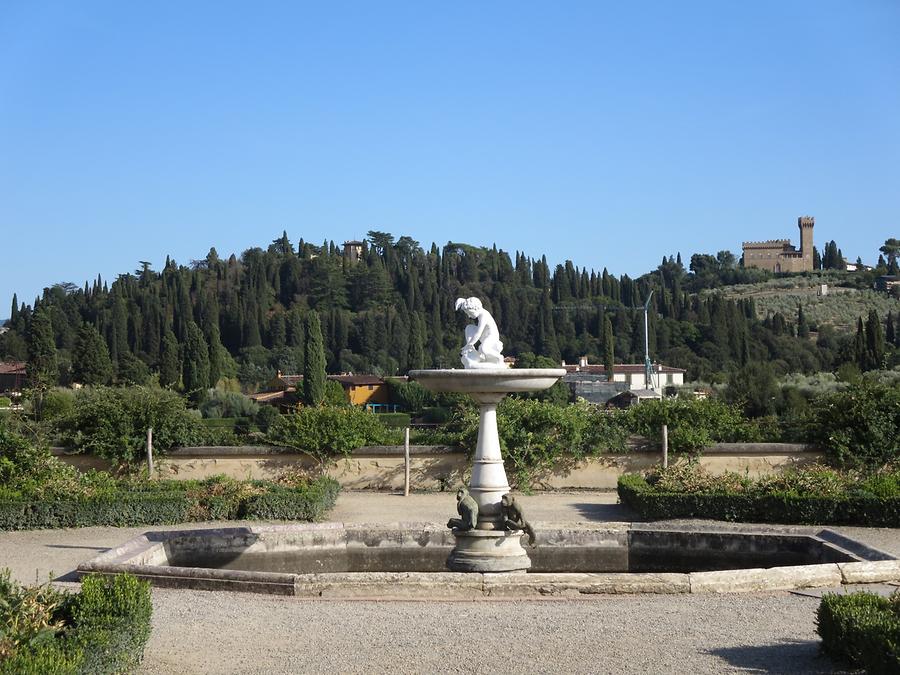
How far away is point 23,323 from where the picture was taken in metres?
107

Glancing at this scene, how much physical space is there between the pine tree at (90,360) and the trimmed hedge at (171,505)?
5876cm

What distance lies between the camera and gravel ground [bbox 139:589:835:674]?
696 cm

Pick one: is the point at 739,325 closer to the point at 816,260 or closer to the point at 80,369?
the point at 80,369

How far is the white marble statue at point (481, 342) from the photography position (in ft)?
34.5

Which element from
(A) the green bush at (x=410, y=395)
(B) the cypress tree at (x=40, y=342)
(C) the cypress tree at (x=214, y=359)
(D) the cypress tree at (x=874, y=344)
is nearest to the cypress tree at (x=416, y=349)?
(A) the green bush at (x=410, y=395)

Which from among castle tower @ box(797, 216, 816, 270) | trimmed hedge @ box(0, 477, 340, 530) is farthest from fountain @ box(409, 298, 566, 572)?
castle tower @ box(797, 216, 816, 270)

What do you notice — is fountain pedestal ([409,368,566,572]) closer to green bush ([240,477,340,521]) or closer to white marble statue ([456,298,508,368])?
white marble statue ([456,298,508,368])

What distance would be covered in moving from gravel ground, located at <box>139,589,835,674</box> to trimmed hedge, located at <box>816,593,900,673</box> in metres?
0.22

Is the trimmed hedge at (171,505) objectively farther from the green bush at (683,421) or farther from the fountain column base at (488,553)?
the green bush at (683,421)

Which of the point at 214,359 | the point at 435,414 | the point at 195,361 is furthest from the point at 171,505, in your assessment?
the point at 214,359

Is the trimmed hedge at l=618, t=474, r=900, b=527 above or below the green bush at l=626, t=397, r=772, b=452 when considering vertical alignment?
below

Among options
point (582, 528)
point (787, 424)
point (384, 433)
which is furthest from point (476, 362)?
point (787, 424)

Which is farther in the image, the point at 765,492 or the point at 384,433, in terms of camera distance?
the point at 384,433

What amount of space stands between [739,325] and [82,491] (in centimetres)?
9284
